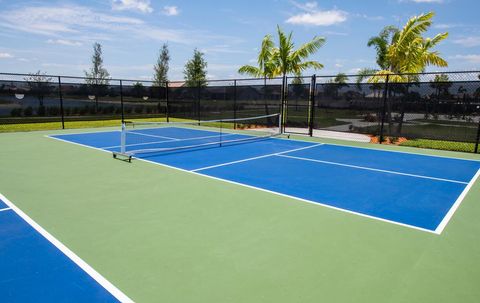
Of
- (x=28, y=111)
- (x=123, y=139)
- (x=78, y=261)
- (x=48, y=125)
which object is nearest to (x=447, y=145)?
(x=123, y=139)

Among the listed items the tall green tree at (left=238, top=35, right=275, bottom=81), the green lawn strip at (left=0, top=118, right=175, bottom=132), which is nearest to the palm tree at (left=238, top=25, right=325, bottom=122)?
the tall green tree at (left=238, top=35, right=275, bottom=81)

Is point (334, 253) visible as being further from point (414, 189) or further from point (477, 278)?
point (414, 189)

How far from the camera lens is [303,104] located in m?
16.7

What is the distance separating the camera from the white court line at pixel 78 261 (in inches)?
117

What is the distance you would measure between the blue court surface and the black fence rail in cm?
325

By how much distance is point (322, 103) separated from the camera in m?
15.3

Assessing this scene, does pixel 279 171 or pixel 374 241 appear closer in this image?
pixel 374 241

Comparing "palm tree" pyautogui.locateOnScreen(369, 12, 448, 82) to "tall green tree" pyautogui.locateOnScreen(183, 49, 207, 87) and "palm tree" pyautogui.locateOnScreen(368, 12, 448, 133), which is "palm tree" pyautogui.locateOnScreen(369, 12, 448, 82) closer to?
"palm tree" pyautogui.locateOnScreen(368, 12, 448, 133)

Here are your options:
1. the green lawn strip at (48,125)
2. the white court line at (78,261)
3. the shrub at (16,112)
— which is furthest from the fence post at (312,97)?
the shrub at (16,112)

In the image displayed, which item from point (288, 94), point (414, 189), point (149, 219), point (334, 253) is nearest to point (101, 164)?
point (149, 219)

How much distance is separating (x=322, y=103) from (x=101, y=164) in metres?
10.5

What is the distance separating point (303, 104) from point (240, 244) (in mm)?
13618

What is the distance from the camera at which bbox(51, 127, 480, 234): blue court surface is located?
5.52m

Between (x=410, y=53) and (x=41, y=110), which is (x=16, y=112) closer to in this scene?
(x=41, y=110)
